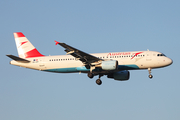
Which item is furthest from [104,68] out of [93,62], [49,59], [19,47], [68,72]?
[19,47]

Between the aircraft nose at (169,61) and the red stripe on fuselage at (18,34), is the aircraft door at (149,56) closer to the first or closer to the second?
the aircraft nose at (169,61)

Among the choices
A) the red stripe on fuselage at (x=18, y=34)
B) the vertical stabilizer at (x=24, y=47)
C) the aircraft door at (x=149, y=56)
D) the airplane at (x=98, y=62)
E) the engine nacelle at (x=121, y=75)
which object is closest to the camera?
the airplane at (x=98, y=62)

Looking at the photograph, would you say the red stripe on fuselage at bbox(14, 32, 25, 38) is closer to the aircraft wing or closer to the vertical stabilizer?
the vertical stabilizer

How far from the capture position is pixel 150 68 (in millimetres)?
51906

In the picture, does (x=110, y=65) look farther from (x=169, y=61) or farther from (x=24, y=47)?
(x=24, y=47)

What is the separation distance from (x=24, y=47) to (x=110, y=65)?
1875 cm

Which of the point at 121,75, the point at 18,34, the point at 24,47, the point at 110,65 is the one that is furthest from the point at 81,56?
the point at 18,34

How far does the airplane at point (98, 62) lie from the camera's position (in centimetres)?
5081

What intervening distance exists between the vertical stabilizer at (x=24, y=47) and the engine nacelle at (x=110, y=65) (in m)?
13.7

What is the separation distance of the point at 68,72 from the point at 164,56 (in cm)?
1605

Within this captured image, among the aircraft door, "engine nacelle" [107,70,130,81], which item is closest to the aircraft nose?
the aircraft door

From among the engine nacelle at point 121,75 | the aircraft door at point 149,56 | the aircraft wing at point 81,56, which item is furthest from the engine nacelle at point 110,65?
the engine nacelle at point 121,75

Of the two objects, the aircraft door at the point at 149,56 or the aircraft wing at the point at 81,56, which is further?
the aircraft door at the point at 149,56

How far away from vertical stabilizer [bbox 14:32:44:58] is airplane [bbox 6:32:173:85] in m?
0.58
